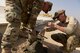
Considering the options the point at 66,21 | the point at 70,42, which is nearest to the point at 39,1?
the point at 66,21

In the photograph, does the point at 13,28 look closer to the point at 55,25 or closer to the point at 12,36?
the point at 12,36

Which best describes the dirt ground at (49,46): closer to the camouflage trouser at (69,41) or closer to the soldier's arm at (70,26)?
the camouflage trouser at (69,41)

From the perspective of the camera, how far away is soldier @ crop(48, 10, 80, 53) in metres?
6.79

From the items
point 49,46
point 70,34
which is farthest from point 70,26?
point 49,46

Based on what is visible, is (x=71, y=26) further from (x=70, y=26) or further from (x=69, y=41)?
(x=69, y=41)

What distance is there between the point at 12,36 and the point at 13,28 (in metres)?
0.17

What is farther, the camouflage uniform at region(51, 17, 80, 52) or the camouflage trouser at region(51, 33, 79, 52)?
the camouflage trouser at region(51, 33, 79, 52)

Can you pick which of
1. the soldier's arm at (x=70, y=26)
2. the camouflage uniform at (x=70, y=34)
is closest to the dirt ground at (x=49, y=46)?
the camouflage uniform at (x=70, y=34)

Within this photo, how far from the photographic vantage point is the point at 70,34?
7.01 metres

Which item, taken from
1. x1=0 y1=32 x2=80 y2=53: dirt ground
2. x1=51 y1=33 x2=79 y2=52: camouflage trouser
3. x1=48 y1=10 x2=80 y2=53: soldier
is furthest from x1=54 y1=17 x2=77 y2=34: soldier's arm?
x1=0 y1=32 x2=80 y2=53: dirt ground

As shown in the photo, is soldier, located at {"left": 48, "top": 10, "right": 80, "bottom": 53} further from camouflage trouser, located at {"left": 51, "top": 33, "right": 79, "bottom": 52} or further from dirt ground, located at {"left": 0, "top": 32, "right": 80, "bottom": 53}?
dirt ground, located at {"left": 0, "top": 32, "right": 80, "bottom": 53}

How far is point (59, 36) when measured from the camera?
7.40 m

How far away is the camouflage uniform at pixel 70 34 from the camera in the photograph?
679 cm

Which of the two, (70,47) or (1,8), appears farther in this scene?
(1,8)
